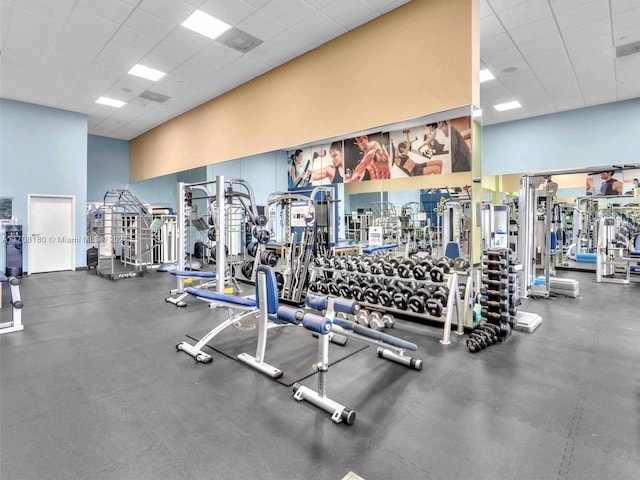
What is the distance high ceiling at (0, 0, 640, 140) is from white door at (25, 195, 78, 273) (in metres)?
2.25

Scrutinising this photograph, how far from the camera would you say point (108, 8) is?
4.15 m

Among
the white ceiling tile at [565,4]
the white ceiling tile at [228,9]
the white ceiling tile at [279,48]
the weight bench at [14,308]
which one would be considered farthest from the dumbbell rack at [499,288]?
the weight bench at [14,308]

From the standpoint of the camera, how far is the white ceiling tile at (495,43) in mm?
4539

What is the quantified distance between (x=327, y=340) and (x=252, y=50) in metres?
4.82

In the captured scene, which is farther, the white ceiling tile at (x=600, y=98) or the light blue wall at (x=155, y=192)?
the light blue wall at (x=155, y=192)

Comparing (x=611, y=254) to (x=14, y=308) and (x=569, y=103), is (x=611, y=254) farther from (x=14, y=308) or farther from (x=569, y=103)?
(x=14, y=308)

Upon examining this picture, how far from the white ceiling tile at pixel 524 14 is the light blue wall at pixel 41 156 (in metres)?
8.93

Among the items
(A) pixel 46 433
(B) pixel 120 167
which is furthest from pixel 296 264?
(B) pixel 120 167

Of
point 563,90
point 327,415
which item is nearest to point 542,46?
point 563,90

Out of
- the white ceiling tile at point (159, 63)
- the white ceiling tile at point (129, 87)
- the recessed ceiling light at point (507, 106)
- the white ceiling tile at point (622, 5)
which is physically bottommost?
the white ceiling tile at point (622, 5)

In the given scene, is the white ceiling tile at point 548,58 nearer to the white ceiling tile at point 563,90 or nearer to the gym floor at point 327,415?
the white ceiling tile at point 563,90

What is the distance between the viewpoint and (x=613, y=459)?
5.57 feet

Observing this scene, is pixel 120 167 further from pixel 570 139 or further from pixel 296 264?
pixel 570 139

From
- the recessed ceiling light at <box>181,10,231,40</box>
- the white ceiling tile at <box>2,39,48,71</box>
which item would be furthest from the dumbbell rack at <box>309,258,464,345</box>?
the white ceiling tile at <box>2,39,48,71</box>
